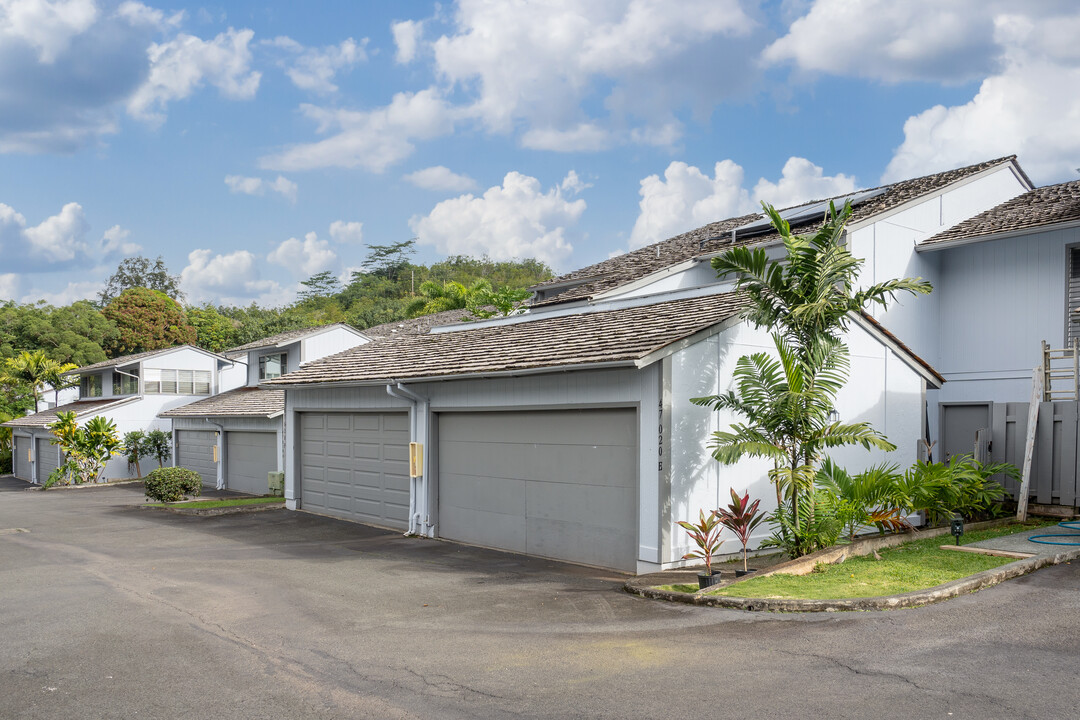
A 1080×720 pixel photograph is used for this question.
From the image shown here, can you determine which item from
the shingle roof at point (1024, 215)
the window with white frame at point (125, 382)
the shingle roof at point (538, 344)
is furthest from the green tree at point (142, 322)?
the shingle roof at point (1024, 215)

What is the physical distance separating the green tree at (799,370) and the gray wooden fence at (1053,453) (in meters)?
5.24

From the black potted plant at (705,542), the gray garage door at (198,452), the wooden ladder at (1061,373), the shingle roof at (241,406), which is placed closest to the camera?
the black potted plant at (705,542)

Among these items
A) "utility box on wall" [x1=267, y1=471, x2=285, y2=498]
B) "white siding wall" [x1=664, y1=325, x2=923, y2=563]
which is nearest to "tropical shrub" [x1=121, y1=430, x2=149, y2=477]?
"utility box on wall" [x1=267, y1=471, x2=285, y2=498]

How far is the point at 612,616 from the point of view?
8914 millimetres

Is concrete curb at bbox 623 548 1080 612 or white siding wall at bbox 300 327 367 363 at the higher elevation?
white siding wall at bbox 300 327 367 363

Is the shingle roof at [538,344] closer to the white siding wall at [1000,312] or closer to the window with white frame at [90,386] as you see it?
Answer: the white siding wall at [1000,312]

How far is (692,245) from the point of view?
970 inches

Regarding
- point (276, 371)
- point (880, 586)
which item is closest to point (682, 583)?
point (880, 586)

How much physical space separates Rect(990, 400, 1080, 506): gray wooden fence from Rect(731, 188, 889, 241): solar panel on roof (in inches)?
A: 293

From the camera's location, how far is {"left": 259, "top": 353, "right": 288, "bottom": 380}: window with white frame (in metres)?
33.9

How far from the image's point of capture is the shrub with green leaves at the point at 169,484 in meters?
24.2

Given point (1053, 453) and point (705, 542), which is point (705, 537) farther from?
point (1053, 453)

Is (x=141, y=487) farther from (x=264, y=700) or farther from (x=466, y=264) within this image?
(x=466, y=264)

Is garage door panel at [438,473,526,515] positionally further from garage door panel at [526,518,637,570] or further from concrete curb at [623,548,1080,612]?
concrete curb at [623,548,1080,612]
